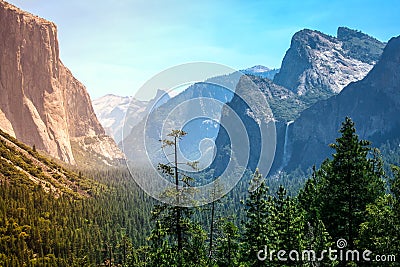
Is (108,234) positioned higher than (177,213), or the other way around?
(177,213)

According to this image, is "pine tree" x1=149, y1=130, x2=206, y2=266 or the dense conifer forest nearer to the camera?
"pine tree" x1=149, y1=130, x2=206, y2=266

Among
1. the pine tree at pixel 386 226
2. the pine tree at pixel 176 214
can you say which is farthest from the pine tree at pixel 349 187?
the pine tree at pixel 176 214

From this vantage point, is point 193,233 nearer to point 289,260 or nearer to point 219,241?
point 289,260

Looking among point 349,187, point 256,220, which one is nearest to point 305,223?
point 256,220

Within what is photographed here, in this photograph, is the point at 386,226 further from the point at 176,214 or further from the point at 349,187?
the point at 176,214

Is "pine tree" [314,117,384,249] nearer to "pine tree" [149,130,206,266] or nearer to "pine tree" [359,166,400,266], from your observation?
"pine tree" [359,166,400,266]

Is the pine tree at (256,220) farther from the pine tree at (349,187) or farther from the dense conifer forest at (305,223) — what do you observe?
the pine tree at (349,187)

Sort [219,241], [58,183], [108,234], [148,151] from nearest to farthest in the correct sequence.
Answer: [148,151] → [219,241] → [108,234] → [58,183]

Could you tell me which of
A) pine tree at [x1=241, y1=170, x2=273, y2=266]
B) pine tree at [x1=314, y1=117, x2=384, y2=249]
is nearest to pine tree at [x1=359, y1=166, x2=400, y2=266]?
pine tree at [x1=314, y1=117, x2=384, y2=249]

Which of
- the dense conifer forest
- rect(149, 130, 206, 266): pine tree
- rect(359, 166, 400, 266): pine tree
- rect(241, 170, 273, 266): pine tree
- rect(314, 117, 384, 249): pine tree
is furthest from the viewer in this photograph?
rect(241, 170, 273, 266): pine tree

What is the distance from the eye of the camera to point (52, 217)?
10731cm

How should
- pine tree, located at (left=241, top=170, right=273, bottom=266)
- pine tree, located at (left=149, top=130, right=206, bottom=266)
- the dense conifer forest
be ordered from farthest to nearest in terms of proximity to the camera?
1. pine tree, located at (left=241, top=170, right=273, bottom=266)
2. the dense conifer forest
3. pine tree, located at (left=149, top=130, right=206, bottom=266)

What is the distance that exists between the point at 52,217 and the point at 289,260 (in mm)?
96571

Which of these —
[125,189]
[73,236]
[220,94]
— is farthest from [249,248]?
[125,189]
